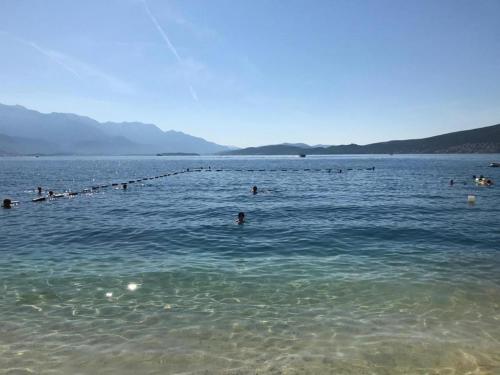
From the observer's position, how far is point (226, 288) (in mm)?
15508

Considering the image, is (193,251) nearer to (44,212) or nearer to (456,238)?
(456,238)

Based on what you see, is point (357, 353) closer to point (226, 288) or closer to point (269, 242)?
point (226, 288)

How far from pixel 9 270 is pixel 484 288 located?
791 inches

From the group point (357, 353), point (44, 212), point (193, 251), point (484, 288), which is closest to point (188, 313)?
point (357, 353)

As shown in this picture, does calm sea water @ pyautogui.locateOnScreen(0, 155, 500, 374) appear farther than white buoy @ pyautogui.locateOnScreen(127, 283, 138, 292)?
No

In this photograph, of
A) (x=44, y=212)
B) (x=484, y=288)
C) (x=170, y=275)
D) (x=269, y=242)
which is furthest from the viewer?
(x=44, y=212)

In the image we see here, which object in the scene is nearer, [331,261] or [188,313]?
[188,313]

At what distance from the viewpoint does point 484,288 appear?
15406mm

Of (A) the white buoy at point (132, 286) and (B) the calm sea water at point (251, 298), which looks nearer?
(B) the calm sea water at point (251, 298)

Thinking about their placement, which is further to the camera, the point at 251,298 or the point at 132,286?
the point at 132,286

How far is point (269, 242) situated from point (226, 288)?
8643 millimetres

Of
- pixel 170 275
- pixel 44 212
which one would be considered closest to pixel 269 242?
pixel 170 275

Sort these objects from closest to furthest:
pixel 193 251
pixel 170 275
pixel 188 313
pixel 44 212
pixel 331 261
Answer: pixel 188 313
pixel 170 275
pixel 331 261
pixel 193 251
pixel 44 212

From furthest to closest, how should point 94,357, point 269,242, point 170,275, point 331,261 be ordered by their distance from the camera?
point 269,242
point 331,261
point 170,275
point 94,357
